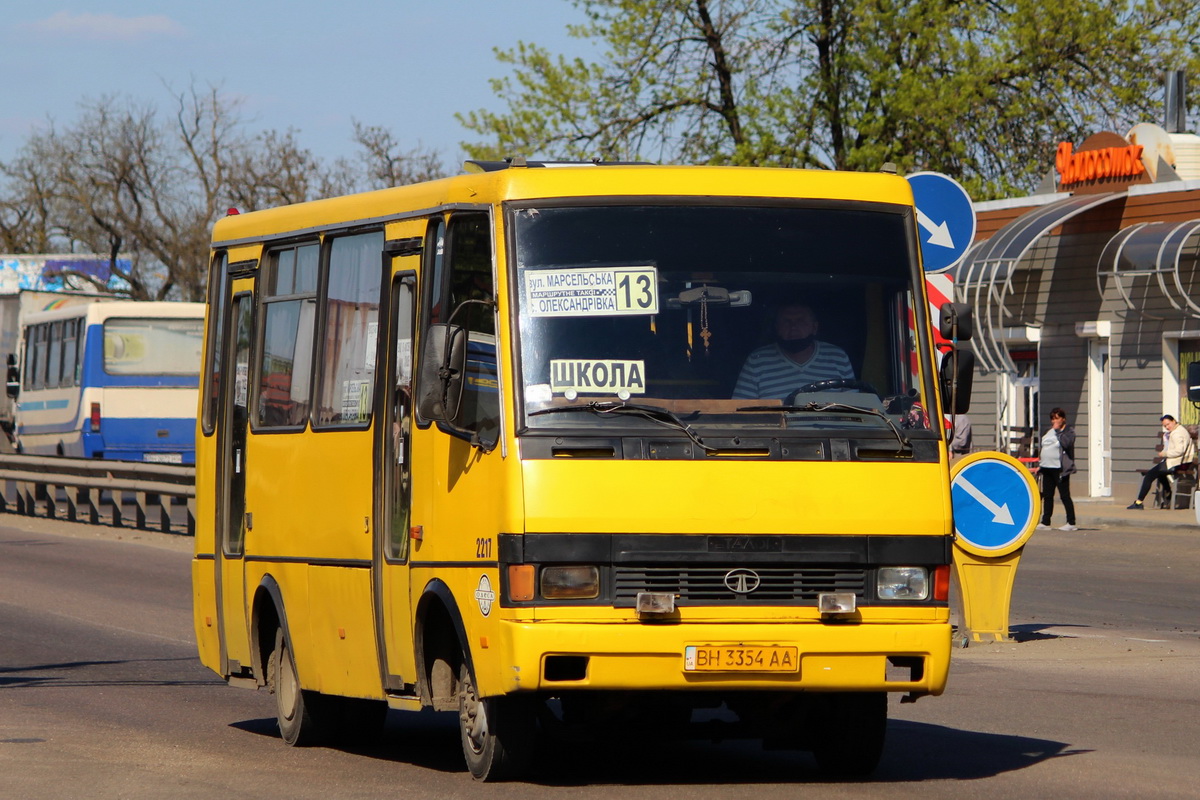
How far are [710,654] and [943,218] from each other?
21.2 feet

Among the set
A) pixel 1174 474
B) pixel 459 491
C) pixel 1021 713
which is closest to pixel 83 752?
pixel 459 491

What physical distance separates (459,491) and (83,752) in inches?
106

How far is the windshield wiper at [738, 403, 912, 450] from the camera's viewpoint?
7.87 meters

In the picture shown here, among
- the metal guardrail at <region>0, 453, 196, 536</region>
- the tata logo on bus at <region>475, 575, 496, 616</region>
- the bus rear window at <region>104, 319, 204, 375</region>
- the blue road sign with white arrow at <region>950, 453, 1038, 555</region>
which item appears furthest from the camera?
the bus rear window at <region>104, 319, 204, 375</region>

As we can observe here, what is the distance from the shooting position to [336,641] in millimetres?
9305

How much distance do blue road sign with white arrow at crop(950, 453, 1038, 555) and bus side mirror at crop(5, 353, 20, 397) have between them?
3026cm

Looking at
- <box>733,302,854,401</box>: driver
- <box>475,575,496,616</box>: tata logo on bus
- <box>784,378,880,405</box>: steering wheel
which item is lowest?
<box>475,575,496,616</box>: tata logo on bus

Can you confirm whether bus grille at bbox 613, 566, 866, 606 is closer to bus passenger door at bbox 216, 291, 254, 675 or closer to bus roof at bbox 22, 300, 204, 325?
bus passenger door at bbox 216, 291, 254, 675

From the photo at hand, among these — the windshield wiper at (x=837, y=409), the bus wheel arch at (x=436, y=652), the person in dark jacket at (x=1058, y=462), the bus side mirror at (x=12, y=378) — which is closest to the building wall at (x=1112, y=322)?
the person in dark jacket at (x=1058, y=462)

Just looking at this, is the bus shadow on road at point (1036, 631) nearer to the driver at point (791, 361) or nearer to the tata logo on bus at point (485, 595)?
the driver at point (791, 361)

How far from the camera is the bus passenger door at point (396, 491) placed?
856 cm

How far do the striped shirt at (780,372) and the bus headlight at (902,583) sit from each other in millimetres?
800

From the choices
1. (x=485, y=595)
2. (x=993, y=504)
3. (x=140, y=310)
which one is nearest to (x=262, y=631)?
(x=485, y=595)

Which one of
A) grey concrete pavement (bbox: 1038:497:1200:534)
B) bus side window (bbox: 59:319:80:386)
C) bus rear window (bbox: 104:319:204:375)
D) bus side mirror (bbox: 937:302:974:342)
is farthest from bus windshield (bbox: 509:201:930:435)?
bus side window (bbox: 59:319:80:386)
